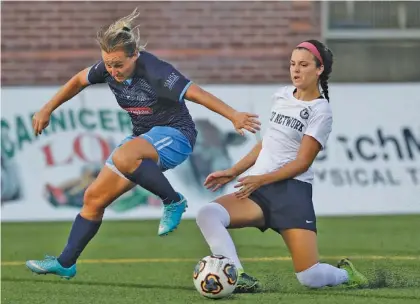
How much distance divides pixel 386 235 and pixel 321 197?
2.15 m

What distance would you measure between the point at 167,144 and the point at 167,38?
354 inches

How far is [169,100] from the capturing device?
7.52m

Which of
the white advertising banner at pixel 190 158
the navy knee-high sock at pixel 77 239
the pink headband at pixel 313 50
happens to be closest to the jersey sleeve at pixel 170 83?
the pink headband at pixel 313 50

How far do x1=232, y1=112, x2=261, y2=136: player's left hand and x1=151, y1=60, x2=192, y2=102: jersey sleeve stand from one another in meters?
0.54

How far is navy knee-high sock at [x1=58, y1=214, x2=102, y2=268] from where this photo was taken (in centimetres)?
756

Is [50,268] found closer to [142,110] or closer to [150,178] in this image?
[150,178]

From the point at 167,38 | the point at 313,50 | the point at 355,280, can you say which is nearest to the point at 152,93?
the point at 313,50

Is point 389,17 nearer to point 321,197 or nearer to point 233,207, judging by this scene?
point 321,197

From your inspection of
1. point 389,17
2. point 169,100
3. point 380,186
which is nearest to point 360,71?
point 389,17

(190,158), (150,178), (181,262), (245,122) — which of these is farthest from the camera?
(190,158)

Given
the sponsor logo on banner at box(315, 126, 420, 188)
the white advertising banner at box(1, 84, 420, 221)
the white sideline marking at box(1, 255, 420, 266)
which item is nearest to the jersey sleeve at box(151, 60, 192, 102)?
the white sideline marking at box(1, 255, 420, 266)

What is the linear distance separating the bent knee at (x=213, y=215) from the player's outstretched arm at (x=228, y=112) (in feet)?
1.92

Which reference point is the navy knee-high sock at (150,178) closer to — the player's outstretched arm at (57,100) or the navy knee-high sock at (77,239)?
the navy knee-high sock at (77,239)

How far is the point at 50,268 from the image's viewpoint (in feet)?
24.6
